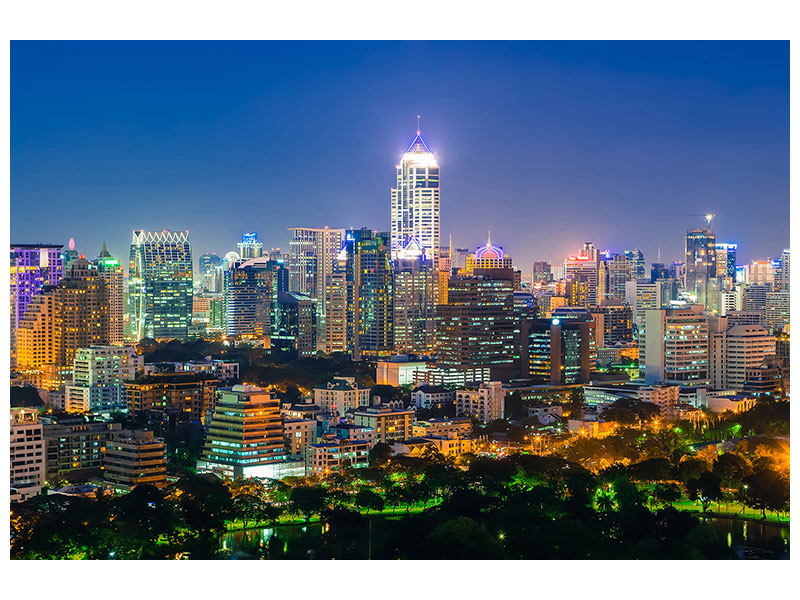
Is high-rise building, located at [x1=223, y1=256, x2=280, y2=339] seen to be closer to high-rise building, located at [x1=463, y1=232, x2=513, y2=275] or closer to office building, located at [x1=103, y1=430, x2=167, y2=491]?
high-rise building, located at [x1=463, y1=232, x2=513, y2=275]

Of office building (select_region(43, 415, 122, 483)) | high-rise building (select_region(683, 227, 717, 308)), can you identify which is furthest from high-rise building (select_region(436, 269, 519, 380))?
office building (select_region(43, 415, 122, 483))

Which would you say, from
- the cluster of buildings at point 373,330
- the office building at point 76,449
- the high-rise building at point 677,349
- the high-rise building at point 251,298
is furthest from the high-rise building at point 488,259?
the office building at point 76,449

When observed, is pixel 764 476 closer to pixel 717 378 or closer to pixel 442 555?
pixel 442 555

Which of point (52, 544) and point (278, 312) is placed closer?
point (52, 544)

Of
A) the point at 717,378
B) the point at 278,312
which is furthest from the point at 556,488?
the point at 278,312

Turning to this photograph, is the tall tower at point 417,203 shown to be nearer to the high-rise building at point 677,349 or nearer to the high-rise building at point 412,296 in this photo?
the high-rise building at point 412,296
